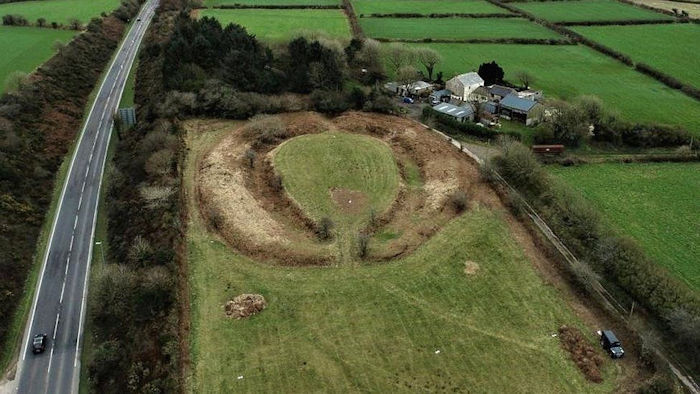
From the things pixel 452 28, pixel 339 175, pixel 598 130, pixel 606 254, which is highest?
pixel 452 28

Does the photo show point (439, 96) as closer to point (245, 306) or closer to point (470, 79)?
point (470, 79)

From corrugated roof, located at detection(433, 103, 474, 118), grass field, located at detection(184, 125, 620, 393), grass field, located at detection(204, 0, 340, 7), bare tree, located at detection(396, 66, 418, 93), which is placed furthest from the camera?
grass field, located at detection(204, 0, 340, 7)

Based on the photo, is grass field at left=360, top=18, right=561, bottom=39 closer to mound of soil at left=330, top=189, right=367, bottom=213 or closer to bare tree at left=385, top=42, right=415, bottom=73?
bare tree at left=385, top=42, right=415, bottom=73

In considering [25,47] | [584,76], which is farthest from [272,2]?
[584,76]

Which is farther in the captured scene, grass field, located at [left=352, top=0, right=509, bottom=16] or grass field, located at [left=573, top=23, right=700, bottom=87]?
grass field, located at [left=352, top=0, right=509, bottom=16]

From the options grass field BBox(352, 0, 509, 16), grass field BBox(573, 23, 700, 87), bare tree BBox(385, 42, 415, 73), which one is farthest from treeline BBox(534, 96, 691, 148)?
grass field BBox(352, 0, 509, 16)

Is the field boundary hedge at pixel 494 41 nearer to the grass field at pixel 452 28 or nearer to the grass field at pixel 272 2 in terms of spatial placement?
the grass field at pixel 452 28

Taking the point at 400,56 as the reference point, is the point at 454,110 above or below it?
below
